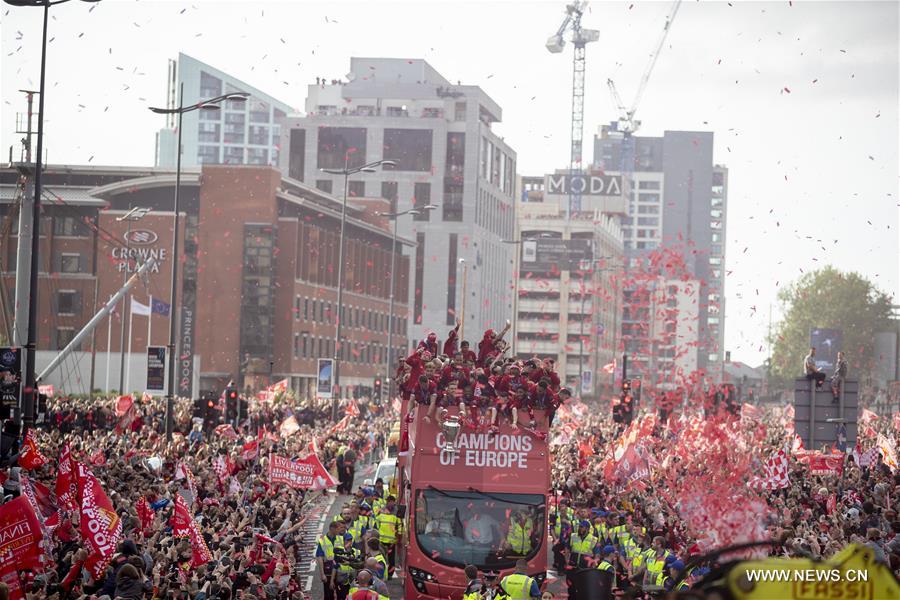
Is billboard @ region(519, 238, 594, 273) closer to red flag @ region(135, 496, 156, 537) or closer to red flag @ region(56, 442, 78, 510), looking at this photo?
red flag @ region(135, 496, 156, 537)

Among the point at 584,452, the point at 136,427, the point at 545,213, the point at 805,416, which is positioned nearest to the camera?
the point at 805,416

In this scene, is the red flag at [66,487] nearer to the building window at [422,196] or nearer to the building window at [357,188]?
the building window at [422,196]

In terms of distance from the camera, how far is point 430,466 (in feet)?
66.1

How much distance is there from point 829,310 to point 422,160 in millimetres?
45478

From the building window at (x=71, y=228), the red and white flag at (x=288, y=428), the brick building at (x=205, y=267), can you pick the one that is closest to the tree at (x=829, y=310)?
the brick building at (x=205, y=267)

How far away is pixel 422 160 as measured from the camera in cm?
14750

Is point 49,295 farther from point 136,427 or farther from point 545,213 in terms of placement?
point 545,213

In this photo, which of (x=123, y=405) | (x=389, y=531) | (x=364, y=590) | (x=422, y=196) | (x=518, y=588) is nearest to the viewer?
(x=364, y=590)

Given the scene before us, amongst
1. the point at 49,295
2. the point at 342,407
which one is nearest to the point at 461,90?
the point at 49,295

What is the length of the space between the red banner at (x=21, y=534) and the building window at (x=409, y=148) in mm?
131488

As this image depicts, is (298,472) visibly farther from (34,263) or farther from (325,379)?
(325,379)

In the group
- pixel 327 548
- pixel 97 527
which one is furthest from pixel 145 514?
pixel 97 527

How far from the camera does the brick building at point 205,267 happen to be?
3551 inches

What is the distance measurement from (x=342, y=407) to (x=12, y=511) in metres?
52.4
